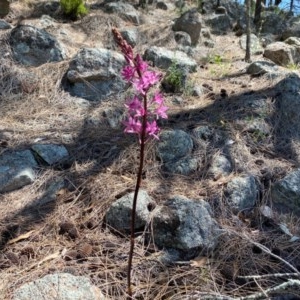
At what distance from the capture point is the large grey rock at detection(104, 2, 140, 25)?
609cm

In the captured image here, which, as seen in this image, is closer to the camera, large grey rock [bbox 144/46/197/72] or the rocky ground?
the rocky ground

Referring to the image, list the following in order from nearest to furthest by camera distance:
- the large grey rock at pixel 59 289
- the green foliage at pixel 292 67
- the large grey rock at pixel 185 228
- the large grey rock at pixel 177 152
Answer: the large grey rock at pixel 59 289, the large grey rock at pixel 185 228, the large grey rock at pixel 177 152, the green foliage at pixel 292 67

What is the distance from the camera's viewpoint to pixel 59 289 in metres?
1.89

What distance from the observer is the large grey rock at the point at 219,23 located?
22.8 ft

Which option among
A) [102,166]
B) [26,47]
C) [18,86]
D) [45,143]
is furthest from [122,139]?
[26,47]

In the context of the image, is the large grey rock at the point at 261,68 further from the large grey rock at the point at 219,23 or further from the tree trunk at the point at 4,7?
the tree trunk at the point at 4,7

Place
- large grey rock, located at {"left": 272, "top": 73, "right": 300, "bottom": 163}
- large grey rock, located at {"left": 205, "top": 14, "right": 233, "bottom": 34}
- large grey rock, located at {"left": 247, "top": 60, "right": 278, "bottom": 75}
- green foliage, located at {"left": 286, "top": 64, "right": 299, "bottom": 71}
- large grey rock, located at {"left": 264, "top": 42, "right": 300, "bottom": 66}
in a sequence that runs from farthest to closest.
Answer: large grey rock, located at {"left": 205, "top": 14, "right": 233, "bottom": 34} → large grey rock, located at {"left": 264, "top": 42, "right": 300, "bottom": 66} → green foliage, located at {"left": 286, "top": 64, "right": 299, "bottom": 71} → large grey rock, located at {"left": 247, "top": 60, "right": 278, "bottom": 75} → large grey rock, located at {"left": 272, "top": 73, "right": 300, "bottom": 163}

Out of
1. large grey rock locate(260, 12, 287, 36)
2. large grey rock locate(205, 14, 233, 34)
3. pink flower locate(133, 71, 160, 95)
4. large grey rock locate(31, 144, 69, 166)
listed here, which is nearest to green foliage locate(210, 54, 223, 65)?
large grey rock locate(205, 14, 233, 34)

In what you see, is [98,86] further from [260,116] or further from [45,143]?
[260,116]

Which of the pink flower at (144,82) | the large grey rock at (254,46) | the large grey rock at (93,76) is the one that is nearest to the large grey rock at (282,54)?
→ the large grey rock at (254,46)

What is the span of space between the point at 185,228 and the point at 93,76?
7.79 feet

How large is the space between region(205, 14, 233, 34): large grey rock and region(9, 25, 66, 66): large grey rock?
131 inches

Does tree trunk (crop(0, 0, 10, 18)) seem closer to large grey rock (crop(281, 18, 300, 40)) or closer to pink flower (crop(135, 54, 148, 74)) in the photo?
large grey rock (crop(281, 18, 300, 40))

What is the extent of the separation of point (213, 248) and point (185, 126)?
134cm
